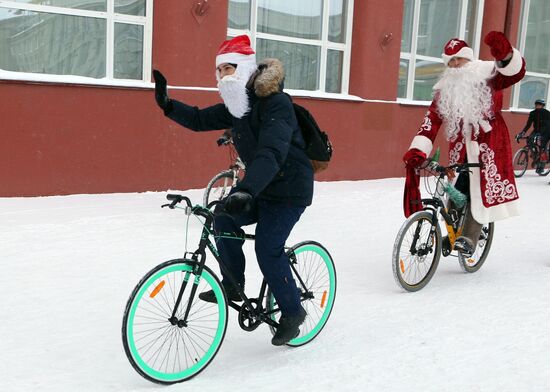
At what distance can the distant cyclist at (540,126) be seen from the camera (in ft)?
40.8

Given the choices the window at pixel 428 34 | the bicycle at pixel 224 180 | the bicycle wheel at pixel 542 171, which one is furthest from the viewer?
the bicycle wheel at pixel 542 171

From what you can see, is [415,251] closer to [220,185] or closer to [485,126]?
[485,126]

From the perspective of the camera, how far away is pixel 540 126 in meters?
12.5

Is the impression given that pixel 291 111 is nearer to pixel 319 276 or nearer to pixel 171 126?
pixel 319 276

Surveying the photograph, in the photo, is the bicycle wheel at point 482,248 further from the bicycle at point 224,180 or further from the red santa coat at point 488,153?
the bicycle at point 224,180

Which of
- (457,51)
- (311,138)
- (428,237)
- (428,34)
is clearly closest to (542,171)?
(428,34)

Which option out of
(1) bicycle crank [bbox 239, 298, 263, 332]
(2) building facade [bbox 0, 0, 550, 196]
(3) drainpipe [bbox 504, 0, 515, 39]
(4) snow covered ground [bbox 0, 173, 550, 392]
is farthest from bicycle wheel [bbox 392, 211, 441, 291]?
(3) drainpipe [bbox 504, 0, 515, 39]

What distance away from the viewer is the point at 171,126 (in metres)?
8.45

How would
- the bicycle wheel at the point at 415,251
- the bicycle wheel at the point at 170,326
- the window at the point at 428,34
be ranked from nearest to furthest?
the bicycle wheel at the point at 170,326, the bicycle wheel at the point at 415,251, the window at the point at 428,34

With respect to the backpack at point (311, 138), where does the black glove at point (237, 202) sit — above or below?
below

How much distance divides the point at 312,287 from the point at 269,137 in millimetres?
1068

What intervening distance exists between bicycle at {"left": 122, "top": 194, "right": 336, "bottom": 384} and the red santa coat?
6.68 feet

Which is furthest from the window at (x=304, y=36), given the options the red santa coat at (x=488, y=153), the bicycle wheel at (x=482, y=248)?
the bicycle wheel at (x=482, y=248)

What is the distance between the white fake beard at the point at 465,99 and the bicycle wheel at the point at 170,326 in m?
2.76
